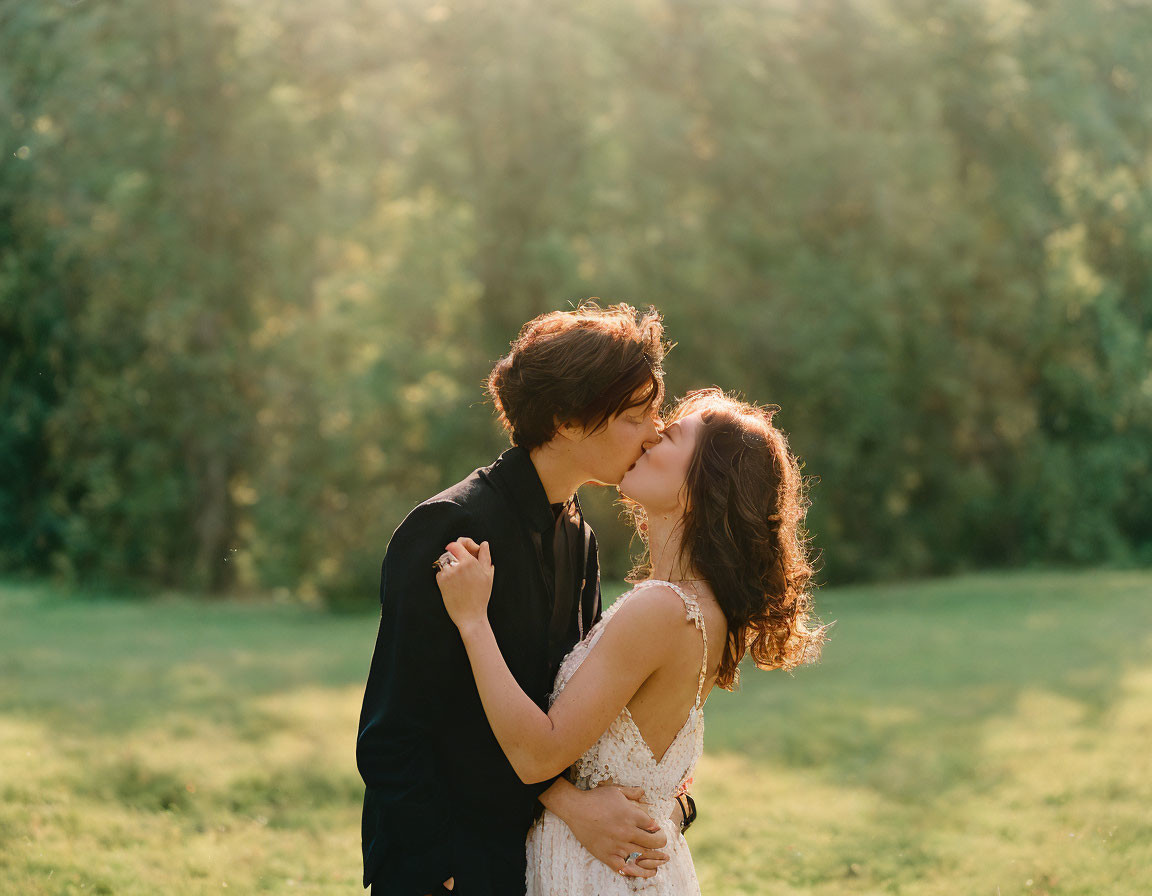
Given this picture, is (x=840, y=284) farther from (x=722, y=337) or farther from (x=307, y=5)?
(x=307, y=5)

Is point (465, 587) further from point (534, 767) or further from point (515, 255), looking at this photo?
point (515, 255)

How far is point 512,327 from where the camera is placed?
17.9 meters

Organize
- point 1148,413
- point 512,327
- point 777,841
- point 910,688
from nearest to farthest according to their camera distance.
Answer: point 777,841 < point 910,688 < point 512,327 < point 1148,413

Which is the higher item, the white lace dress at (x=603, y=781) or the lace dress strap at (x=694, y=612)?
the lace dress strap at (x=694, y=612)

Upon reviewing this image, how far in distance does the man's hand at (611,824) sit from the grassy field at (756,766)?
10.3ft

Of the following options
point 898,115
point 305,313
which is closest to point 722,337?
point 898,115

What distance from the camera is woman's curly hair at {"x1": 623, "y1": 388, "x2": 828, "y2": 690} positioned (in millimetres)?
2803

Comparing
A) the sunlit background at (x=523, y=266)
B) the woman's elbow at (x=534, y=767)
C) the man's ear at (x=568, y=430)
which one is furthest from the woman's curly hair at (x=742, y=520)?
the sunlit background at (x=523, y=266)

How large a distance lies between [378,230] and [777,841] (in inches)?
551

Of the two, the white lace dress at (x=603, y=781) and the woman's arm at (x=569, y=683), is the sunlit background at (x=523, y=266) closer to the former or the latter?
the white lace dress at (x=603, y=781)

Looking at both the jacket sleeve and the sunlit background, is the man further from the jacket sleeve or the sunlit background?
the sunlit background

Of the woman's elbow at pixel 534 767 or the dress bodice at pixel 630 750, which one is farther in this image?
the dress bodice at pixel 630 750

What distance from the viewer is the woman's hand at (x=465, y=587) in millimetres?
2516

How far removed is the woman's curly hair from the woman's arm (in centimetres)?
18
